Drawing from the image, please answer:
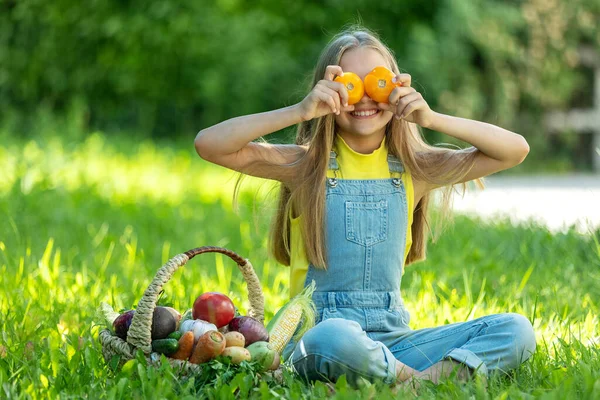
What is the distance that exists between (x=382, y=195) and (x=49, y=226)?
347 centimetres

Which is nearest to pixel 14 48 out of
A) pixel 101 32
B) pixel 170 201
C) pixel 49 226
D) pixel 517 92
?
pixel 101 32

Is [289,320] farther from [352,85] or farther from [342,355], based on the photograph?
[352,85]

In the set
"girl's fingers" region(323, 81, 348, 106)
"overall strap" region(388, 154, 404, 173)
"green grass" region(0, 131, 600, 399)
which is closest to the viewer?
"green grass" region(0, 131, 600, 399)

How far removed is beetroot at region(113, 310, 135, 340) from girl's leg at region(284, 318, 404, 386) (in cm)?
55

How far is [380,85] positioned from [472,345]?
0.90 meters

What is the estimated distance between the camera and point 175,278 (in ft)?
15.3

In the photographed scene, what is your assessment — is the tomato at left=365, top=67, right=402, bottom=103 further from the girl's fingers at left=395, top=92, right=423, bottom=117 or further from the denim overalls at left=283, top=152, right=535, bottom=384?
the denim overalls at left=283, top=152, right=535, bottom=384

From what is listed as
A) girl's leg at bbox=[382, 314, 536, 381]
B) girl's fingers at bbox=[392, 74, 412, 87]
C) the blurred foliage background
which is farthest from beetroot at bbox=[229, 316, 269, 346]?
the blurred foliage background

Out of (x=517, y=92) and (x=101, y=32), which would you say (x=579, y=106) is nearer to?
(x=517, y=92)

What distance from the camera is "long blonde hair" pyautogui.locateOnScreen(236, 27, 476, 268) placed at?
10.9 feet

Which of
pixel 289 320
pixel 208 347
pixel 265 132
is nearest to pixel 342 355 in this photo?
pixel 289 320

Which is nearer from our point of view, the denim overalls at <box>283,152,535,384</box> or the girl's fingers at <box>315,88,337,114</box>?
the denim overalls at <box>283,152,535,384</box>

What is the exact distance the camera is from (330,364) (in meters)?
2.93

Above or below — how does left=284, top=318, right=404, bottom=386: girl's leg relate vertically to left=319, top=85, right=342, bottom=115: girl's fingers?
below
